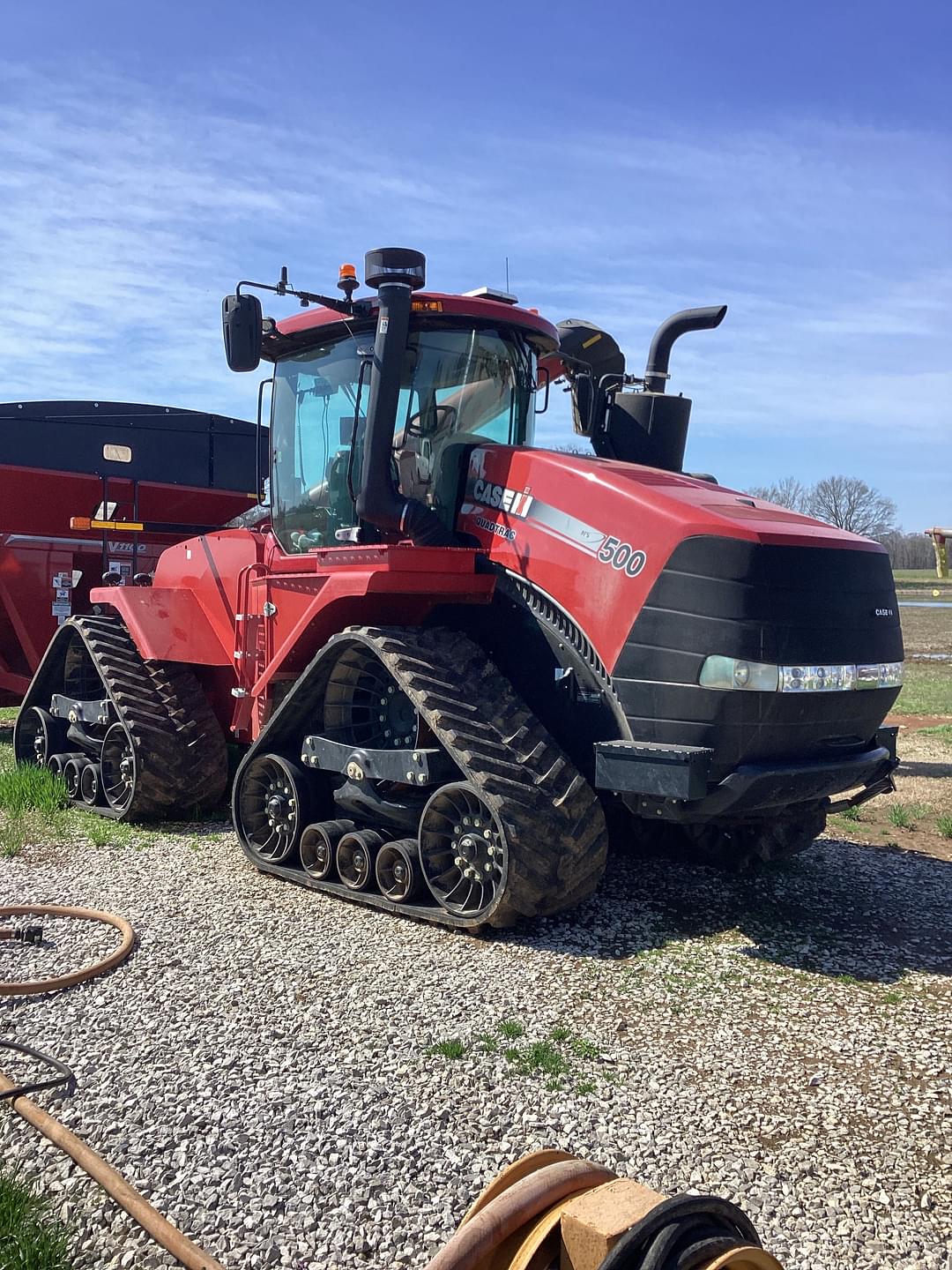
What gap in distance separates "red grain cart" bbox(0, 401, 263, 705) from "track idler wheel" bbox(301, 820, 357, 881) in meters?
5.47

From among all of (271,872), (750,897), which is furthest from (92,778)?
(750,897)

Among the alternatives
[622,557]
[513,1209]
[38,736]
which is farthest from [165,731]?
[513,1209]

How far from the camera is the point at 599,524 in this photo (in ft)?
17.2

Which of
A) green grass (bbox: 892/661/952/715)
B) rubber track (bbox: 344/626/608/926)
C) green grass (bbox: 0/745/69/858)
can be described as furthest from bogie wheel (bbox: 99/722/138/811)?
green grass (bbox: 892/661/952/715)

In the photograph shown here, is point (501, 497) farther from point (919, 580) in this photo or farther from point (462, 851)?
point (919, 580)

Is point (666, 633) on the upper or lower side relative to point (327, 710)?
upper

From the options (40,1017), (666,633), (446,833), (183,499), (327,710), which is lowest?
(40,1017)

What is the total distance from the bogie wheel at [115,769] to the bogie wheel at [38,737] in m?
1.06

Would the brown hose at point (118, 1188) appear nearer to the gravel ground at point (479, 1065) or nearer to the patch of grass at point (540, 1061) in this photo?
the gravel ground at point (479, 1065)

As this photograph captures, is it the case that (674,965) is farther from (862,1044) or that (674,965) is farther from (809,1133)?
(809,1133)

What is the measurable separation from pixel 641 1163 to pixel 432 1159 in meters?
0.60

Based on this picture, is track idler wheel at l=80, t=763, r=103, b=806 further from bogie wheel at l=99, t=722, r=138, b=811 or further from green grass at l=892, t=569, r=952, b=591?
green grass at l=892, t=569, r=952, b=591

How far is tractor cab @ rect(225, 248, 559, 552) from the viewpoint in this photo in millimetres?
5887

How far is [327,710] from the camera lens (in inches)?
245
